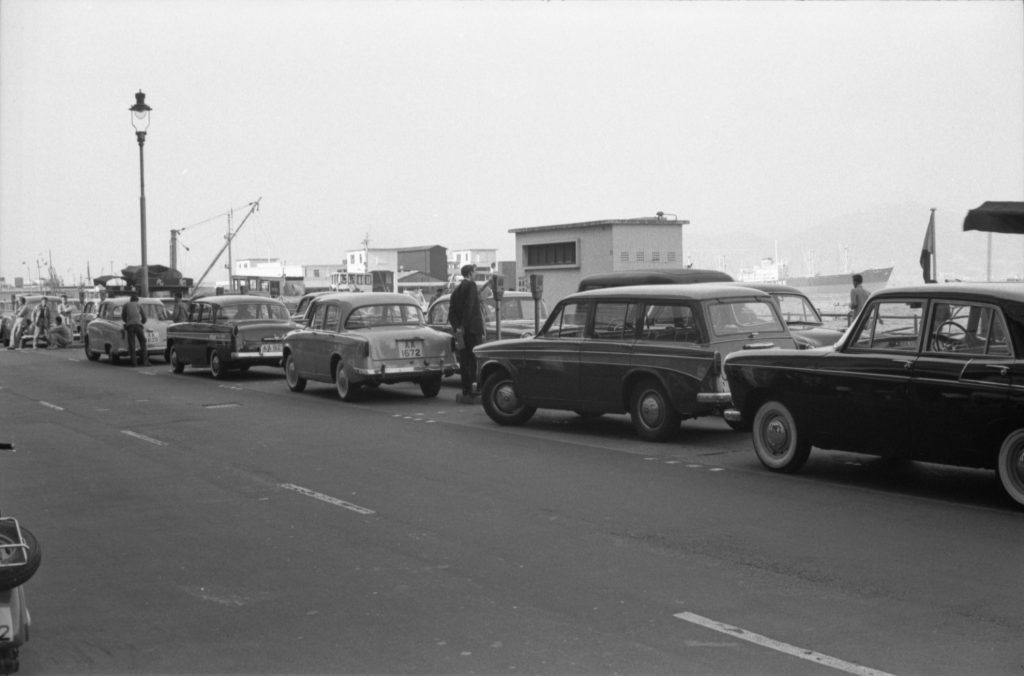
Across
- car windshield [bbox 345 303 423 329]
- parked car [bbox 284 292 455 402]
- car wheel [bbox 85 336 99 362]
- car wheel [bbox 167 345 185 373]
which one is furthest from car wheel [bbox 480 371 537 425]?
car wheel [bbox 85 336 99 362]

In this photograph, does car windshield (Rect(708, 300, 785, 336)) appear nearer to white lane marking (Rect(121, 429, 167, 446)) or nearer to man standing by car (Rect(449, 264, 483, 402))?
man standing by car (Rect(449, 264, 483, 402))

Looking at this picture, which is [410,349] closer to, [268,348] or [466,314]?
[466,314]

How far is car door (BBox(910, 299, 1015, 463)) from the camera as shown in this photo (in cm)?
835

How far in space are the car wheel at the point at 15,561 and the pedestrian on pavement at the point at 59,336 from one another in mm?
36331

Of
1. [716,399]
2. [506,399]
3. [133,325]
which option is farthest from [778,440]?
[133,325]

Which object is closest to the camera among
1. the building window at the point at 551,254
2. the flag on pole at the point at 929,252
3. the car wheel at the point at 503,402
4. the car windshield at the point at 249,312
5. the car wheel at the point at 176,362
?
the car wheel at the point at 503,402

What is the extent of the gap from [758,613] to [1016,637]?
121 centimetres

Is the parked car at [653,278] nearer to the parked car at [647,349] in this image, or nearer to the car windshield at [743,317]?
the parked car at [647,349]

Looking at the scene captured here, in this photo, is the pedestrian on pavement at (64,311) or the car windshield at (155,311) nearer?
the car windshield at (155,311)

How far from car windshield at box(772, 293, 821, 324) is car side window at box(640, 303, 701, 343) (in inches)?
191

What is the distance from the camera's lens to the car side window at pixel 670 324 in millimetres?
12195

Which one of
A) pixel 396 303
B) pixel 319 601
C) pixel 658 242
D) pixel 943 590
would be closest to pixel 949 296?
pixel 943 590

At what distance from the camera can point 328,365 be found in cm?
1825

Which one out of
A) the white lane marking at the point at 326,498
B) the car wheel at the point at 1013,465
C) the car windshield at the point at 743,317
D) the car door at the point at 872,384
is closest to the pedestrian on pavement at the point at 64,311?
the car windshield at the point at 743,317
